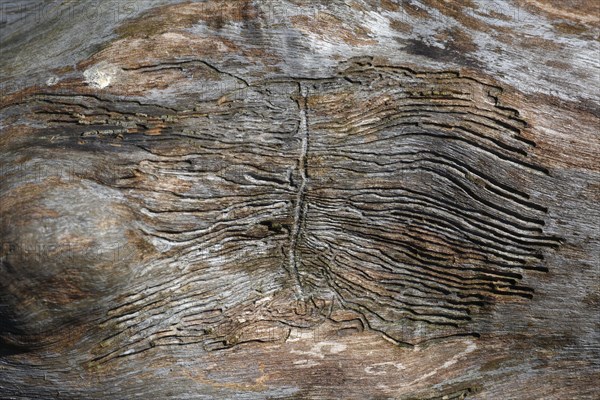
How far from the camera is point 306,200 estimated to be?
4.07m

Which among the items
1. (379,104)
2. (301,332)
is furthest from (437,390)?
(379,104)

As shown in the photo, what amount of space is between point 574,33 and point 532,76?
49cm

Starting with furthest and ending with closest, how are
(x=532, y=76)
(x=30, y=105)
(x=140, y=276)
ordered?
(x=532, y=76)
(x=30, y=105)
(x=140, y=276)

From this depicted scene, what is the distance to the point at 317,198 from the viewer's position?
13.4 ft

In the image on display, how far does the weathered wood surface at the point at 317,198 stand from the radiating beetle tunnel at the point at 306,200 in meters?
0.01

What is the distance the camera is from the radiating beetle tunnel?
3885 mm

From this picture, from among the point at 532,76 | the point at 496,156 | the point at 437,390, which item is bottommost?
the point at 437,390

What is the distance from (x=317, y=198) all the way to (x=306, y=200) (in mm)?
61

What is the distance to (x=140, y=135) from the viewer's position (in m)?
3.92

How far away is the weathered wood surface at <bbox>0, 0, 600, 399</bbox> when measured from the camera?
391 centimetres

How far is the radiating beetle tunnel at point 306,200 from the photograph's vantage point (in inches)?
153

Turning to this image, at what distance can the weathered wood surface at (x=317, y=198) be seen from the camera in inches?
154

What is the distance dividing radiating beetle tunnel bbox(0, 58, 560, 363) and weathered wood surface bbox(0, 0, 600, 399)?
0.4 inches

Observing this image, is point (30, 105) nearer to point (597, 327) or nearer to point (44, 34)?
point (44, 34)
